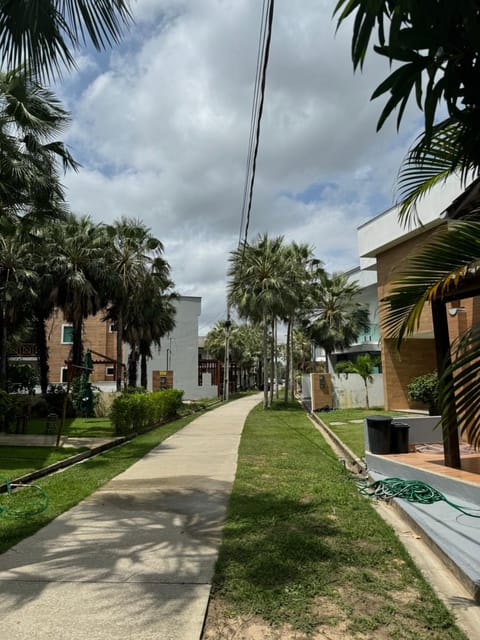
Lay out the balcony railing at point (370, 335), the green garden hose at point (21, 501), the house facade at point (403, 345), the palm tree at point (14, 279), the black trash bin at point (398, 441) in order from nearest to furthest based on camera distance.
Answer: the green garden hose at point (21, 501) < the black trash bin at point (398, 441) < the house facade at point (403, 345) < the palm tree at point (14, 279) < the balcony railing at point (370, 335)

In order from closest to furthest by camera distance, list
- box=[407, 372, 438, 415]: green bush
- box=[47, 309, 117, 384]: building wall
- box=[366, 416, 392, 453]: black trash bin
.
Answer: box=[366, 416, 392, 453]: black trash bin → box=[407, 372, 438, 415]: green bush → box=[47, 309, 117, 384]: building wall

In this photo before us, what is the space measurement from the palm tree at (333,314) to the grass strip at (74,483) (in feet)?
83.6

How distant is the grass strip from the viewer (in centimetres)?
539

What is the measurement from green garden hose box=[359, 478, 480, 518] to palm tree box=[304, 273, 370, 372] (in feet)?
99.5

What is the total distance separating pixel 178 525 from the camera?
5648 mm

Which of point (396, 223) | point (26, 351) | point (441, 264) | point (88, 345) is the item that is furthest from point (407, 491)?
point (26, 351)

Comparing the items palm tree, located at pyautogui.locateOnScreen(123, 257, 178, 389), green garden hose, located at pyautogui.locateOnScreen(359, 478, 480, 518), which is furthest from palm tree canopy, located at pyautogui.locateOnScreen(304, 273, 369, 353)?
green garden hose, located at pyautogui.locateOnScreen(359, 478, 480, 518)

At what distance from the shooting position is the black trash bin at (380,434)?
902cm

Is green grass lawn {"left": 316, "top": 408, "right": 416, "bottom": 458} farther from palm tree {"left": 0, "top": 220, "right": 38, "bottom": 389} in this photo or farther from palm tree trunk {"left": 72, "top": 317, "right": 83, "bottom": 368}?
palm tree {"left": 0, "top": 220, "right": 38, "bottom": 389}

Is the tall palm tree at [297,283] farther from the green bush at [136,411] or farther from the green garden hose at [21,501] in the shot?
the green garden hose at [21,501]

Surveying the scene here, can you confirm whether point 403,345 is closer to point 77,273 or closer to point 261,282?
point 261,282

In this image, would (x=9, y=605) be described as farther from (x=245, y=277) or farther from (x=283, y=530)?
(x=245, y=277)

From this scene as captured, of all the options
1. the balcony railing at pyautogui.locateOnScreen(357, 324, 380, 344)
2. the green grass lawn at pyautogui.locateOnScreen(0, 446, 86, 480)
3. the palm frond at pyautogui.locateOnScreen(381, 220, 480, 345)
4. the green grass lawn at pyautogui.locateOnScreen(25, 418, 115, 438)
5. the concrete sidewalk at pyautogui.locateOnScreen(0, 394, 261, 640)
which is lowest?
the concrete sidewalk at pyautogui.locateOnScreen(0, 394, 261, 640)

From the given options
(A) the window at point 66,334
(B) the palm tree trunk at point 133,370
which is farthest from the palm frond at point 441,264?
(A) the window at point 66,334
